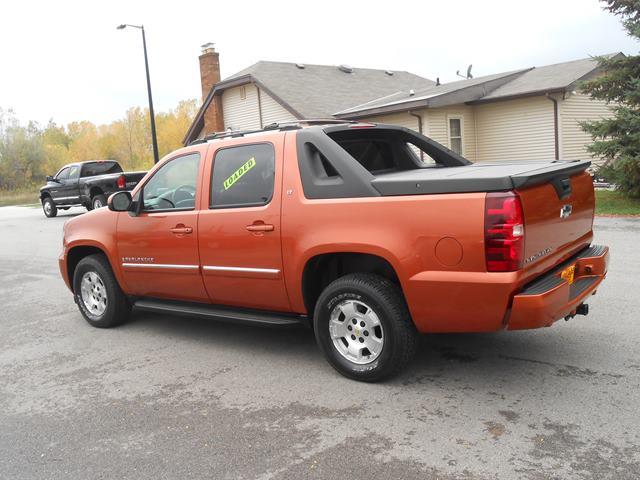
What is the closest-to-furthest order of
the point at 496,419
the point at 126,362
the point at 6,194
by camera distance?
the point at 496,419 → the point at 126,362 → the point at 6,194

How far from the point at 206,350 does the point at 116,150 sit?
76.9 meters

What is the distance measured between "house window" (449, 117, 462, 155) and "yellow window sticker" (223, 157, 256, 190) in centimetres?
→ 1803

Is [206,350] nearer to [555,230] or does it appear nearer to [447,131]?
[555,230]

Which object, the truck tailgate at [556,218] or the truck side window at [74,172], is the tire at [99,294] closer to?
the truck tailgate at [556,218]

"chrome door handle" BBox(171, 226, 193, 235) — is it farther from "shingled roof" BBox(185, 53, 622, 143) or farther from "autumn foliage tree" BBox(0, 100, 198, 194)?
"autumn foliage tree" BBox(0, 100, 198, 194)

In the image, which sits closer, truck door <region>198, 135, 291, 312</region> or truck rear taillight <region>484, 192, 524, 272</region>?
truck rear taillight <region>484, 192, 524, 272</region>

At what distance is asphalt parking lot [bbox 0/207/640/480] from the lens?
3.36 meters

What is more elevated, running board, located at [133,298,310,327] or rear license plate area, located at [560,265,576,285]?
rear license plate area, located at [560,265,576,285]

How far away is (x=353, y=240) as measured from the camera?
425cm

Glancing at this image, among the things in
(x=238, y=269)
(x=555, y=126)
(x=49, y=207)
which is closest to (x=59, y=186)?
(x=49, y=207)

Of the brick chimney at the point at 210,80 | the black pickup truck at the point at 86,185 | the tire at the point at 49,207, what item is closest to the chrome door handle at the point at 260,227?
the black pickup truck at the point at 86,185

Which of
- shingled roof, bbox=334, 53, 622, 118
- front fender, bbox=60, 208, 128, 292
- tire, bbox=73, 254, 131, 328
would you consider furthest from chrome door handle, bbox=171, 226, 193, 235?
shingled roof, bbox=334, 53, 622, 118

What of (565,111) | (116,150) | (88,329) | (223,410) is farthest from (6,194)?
(223,410)

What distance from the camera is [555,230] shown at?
13.7 ft
